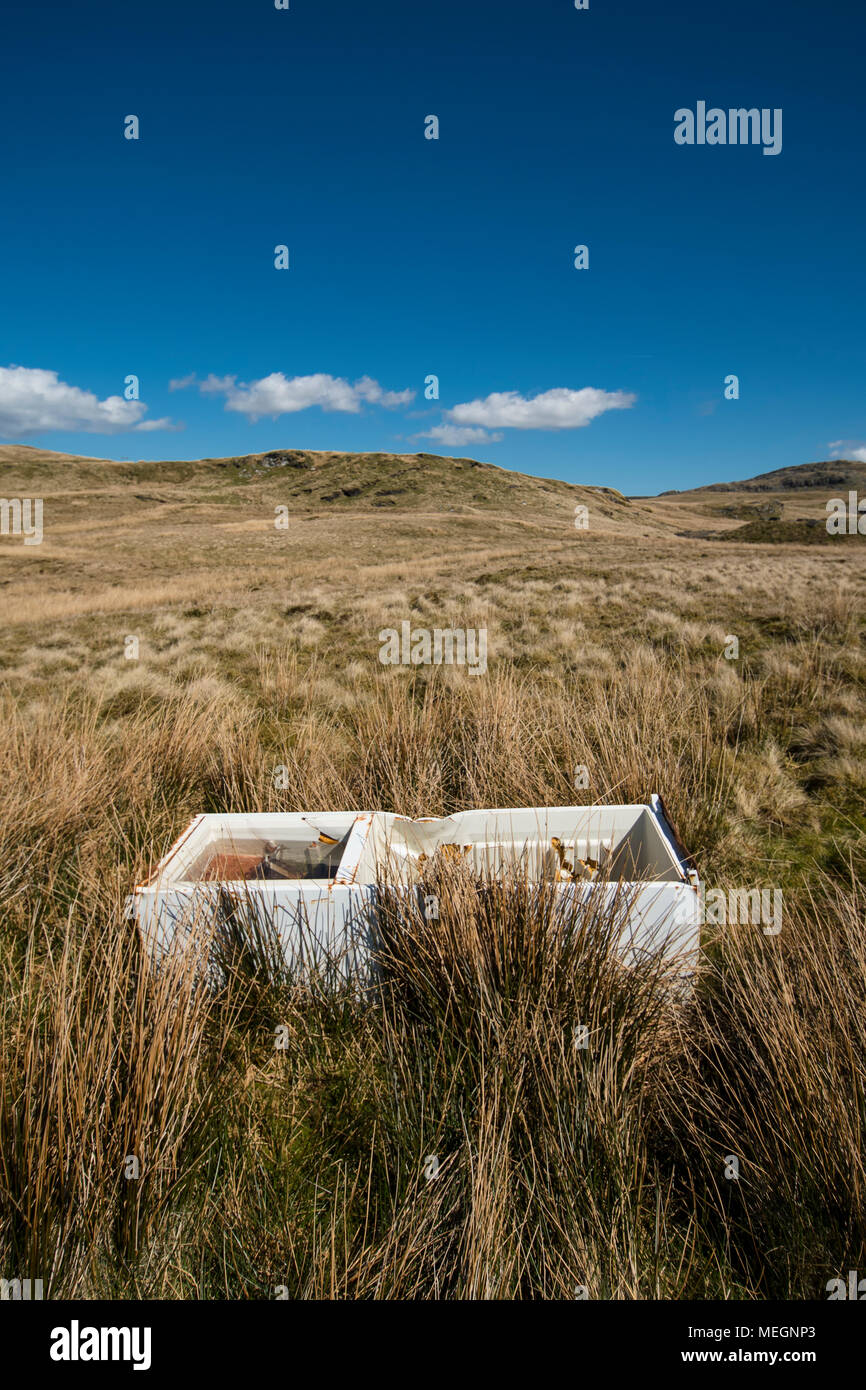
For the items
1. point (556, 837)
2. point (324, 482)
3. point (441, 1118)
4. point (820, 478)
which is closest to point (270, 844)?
point (556, 837)

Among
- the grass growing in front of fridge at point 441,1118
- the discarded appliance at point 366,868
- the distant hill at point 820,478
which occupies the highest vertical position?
the distant hill at point 820,478

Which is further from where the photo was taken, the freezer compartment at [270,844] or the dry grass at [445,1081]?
the freezer compartment at [270,844]

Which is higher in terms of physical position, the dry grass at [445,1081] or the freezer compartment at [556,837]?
the freezer compartment at [556,837]

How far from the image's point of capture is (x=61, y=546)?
129 ft

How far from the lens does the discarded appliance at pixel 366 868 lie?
2355 millimetres

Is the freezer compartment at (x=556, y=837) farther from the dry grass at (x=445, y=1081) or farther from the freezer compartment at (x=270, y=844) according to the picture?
the dry grass at (x=445, y=1081)

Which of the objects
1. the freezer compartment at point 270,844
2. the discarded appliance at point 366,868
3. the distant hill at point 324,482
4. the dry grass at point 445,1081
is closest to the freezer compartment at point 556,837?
the discarded appliance at point 366,868

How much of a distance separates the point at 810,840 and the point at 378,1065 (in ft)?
Answer: 10.6

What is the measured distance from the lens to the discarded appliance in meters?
2.36

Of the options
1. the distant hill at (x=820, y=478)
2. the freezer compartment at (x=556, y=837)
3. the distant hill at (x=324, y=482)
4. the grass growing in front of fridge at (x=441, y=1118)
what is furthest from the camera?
the distant hill at (x=820, y=478)

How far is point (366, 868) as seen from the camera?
2.68m
